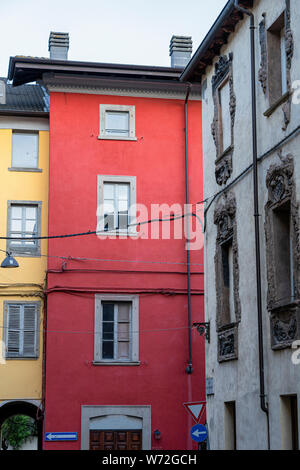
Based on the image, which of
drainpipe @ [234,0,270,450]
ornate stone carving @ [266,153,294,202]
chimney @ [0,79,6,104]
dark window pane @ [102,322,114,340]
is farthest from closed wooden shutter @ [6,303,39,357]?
ornate stone carving @ [266,153,294,202]

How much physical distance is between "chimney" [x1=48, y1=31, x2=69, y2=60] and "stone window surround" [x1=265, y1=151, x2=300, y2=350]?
1434cm

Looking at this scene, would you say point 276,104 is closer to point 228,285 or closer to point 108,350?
point 228,285

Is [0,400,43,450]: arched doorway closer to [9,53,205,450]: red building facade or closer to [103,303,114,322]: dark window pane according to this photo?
[9,53,205,450]: red building facade

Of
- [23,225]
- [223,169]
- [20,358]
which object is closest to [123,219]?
[23,225]

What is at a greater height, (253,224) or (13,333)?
(253,224)

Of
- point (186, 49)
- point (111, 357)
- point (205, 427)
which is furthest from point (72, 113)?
point (205, 427)

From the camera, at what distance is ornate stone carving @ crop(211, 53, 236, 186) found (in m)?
17.3

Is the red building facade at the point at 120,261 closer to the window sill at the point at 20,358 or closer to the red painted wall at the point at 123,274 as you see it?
the red painted wall at the point at 123,274

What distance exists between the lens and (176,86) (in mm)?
26375

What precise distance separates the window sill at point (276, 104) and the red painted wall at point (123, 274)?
10782mm

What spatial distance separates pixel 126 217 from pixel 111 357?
4125mm

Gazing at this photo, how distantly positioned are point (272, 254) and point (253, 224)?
1.16 metres

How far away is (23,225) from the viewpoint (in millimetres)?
25594

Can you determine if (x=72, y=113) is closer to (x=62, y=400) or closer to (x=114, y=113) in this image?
(x=114, y=113)
